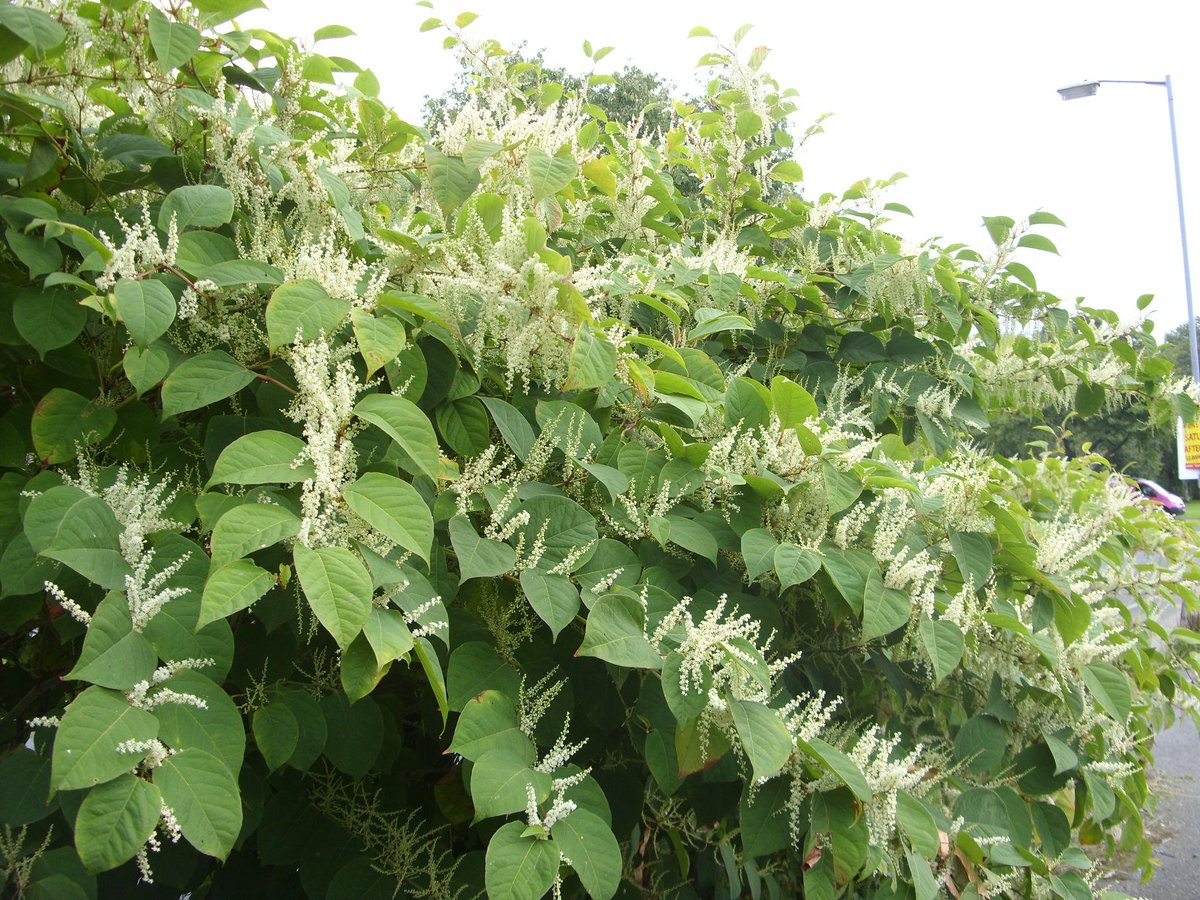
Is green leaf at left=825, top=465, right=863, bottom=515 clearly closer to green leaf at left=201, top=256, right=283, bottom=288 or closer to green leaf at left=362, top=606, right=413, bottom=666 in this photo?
green leaf at left=362, top=606, right=413, bottom=666

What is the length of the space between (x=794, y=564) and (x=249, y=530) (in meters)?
0.92

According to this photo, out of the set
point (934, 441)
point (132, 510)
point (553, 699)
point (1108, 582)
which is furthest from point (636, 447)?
point (1108, 582)

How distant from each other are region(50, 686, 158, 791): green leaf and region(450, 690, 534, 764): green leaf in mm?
426

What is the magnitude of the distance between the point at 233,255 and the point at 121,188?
394mm

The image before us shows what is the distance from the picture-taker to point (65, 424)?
1410 mm

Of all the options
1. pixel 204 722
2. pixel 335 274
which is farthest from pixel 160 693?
pixel 335 274

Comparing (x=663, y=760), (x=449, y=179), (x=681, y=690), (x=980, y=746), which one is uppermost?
(x=449, y=179)

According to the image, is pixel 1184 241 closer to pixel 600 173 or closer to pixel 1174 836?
pixel 1174 836

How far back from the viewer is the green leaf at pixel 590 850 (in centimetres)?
118

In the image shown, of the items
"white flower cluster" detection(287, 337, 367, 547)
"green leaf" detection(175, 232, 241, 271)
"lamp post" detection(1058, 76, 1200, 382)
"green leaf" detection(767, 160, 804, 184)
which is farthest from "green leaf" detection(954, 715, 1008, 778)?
"lamp post" detection(1058, 76, 1200, 382)

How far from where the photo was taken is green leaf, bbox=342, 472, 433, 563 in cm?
112

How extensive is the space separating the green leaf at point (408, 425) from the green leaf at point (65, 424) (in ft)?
1.67

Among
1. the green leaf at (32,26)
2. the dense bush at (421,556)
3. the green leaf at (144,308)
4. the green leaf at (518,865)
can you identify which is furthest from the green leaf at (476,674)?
the green leaf at (32,26)

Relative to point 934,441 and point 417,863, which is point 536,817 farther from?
point 934,441
